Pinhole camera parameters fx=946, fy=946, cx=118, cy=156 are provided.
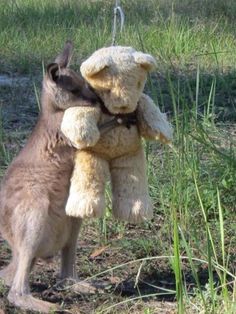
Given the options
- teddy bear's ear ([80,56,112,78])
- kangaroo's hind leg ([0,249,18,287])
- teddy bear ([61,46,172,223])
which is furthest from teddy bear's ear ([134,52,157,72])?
kangaroo's hind leg ([0,249,18,287])

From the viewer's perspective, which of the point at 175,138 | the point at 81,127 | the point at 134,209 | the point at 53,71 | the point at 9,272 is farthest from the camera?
the point at 175,138

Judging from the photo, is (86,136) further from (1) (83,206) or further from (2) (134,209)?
(2) (134,209)

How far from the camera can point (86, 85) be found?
365cm

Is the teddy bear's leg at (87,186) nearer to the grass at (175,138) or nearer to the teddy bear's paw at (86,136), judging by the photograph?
the teddy bear's paw at (86,136)

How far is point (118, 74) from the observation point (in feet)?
11.6

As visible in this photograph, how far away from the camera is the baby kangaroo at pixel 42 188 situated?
143 inches

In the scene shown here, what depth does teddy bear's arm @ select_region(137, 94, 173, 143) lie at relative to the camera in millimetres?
3666

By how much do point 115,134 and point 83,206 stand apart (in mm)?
308

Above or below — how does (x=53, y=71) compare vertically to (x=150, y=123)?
above

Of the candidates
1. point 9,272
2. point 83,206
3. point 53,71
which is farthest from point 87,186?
point 9,272

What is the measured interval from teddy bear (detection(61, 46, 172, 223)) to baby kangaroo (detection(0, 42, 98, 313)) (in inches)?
2.9

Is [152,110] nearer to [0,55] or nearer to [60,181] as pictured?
[60,181]

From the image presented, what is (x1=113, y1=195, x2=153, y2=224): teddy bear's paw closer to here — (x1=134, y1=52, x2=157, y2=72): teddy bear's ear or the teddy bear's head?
the teddy bear's head

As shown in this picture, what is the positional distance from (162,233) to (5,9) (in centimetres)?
754
